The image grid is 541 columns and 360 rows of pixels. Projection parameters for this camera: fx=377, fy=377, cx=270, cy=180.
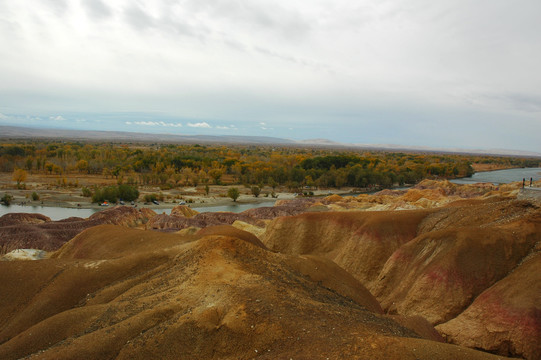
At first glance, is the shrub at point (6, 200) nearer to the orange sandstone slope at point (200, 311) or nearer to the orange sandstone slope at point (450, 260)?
the orange sandstone slope at point (200, 311)

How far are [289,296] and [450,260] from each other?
12175 millimetres

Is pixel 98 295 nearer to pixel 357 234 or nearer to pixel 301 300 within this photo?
pixel 301 300

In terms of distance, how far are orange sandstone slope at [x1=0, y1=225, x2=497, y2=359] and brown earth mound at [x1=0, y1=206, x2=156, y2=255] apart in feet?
64.2

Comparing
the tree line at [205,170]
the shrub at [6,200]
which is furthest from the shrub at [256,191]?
the shrub at [6,200]

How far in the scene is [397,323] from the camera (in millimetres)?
16750

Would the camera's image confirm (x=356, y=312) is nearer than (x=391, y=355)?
No

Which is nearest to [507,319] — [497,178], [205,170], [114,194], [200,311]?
[200,311]

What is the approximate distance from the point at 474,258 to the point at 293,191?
288ft

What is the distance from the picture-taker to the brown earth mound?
39219 millimetres

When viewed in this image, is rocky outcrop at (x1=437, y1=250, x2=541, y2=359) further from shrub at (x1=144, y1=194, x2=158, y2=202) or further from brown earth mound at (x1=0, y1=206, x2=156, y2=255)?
shrub at (x1=144, y1=194, x2=158, y2=202)

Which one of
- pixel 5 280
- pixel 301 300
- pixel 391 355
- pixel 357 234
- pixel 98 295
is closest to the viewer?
pixel 391 355

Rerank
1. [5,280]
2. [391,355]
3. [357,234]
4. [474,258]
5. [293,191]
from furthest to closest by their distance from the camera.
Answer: [293,191] → [357,234] → [474,258] → [5,280] → [391,355]

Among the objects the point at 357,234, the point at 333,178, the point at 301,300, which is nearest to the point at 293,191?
the point at 333,178

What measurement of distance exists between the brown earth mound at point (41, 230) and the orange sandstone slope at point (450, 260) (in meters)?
26.6
